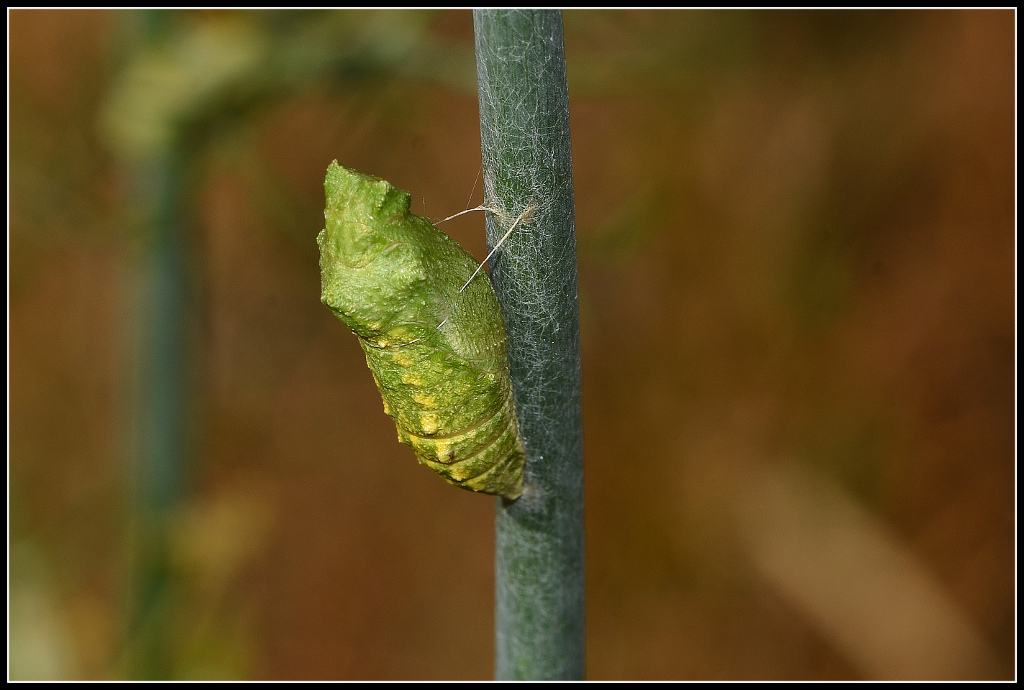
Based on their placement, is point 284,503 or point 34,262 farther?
point 284,503

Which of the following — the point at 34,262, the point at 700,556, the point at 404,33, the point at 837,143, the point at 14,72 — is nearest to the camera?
the point at 404,33

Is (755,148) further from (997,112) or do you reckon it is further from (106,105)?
(106,105)

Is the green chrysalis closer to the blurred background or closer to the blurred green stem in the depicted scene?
the blurred green stem

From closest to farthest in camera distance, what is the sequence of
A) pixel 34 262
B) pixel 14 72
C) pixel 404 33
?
pixel 404 33 → pixel 14 72 → pixel 34 262

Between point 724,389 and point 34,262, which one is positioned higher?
point 34,262

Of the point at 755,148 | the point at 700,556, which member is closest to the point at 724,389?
the point at 700,556

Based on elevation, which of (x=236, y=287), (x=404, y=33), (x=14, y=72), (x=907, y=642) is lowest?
(x=907, y=642)
